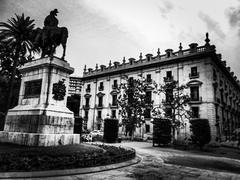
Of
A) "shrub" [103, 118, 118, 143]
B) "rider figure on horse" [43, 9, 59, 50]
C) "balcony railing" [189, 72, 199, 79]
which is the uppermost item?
"balcony railing" [189, 72, 199, 79]

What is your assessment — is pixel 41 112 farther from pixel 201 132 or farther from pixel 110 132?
pixel 201 132

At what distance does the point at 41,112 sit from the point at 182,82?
26440mm

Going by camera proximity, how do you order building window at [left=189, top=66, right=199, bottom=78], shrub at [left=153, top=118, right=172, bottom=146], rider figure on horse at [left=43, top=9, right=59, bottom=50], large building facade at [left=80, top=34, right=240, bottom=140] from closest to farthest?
rider figure on horse at [left=43, top=9, right=59, bottom=50]
shrub at [left=153, top=118, right=172, bottom=146]
large building facade at [left=80, top=34, right=240, bottom=140]
building window at [left=189, top=66, right=199, bottom=78]

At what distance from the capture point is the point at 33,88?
8984mm

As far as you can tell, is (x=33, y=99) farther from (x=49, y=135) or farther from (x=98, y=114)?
(x=98, y=114)

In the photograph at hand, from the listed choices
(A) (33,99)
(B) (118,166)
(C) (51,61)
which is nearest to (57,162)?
(B) (118,166)

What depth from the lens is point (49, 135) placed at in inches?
299

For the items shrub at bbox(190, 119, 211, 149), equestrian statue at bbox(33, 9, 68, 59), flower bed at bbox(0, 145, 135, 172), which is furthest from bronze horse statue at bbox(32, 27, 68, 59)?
shrub at bbox(190, 119, 211, 149)

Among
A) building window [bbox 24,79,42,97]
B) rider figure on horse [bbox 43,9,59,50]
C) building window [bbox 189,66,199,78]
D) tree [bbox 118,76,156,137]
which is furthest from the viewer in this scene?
building window [bbox 189,66,199,78]

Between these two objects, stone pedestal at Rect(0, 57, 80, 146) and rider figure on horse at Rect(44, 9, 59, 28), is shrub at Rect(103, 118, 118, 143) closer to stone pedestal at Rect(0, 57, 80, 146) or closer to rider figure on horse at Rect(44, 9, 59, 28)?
stone pedestal at Rect(0, 57, 80, 146)

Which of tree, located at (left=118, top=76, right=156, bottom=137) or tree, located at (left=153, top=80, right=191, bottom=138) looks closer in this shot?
tree, located at (left=153, top=80, right=191, bottom=138)

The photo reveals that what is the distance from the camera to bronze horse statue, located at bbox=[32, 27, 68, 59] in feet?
30.5

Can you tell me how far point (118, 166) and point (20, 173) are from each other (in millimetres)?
3209

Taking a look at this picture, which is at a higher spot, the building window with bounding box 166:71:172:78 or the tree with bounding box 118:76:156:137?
the building window with bounding box 166:71:172:78
